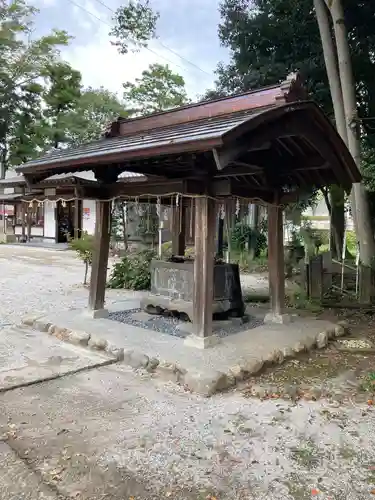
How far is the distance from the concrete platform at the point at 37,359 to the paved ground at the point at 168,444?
173 mm

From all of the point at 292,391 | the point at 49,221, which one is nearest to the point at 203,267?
the point at 292,391

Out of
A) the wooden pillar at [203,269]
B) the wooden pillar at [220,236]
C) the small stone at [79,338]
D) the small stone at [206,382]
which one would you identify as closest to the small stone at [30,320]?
the small stone at [79,338]

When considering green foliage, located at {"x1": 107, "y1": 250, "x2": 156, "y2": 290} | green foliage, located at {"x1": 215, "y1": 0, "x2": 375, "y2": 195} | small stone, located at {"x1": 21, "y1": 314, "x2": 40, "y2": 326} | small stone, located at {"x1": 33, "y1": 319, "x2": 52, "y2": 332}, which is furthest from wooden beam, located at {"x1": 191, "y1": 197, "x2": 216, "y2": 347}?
green foliage, located at {"x1": 215, "y1": 0, "x2": 375, "y2": 195}

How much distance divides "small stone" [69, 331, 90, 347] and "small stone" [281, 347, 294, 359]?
7.55 ft

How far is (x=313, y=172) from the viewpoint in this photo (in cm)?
569

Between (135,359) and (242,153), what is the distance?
2.37 m

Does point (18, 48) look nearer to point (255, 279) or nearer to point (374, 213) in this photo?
point (255, 279)

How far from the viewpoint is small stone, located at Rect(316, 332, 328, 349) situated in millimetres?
5350

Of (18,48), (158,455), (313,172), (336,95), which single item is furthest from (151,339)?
(18,48)

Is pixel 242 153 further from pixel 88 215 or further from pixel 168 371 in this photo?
pixel 88 215

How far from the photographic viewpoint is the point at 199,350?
464 centimetres

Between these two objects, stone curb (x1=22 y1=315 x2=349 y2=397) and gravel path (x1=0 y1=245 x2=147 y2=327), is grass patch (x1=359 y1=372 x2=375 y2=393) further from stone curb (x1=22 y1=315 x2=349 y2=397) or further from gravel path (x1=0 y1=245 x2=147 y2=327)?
gravel path (x1=0 y1=245 x2=147 y2=327)

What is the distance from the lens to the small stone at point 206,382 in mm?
3824

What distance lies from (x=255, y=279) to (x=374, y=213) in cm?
334
